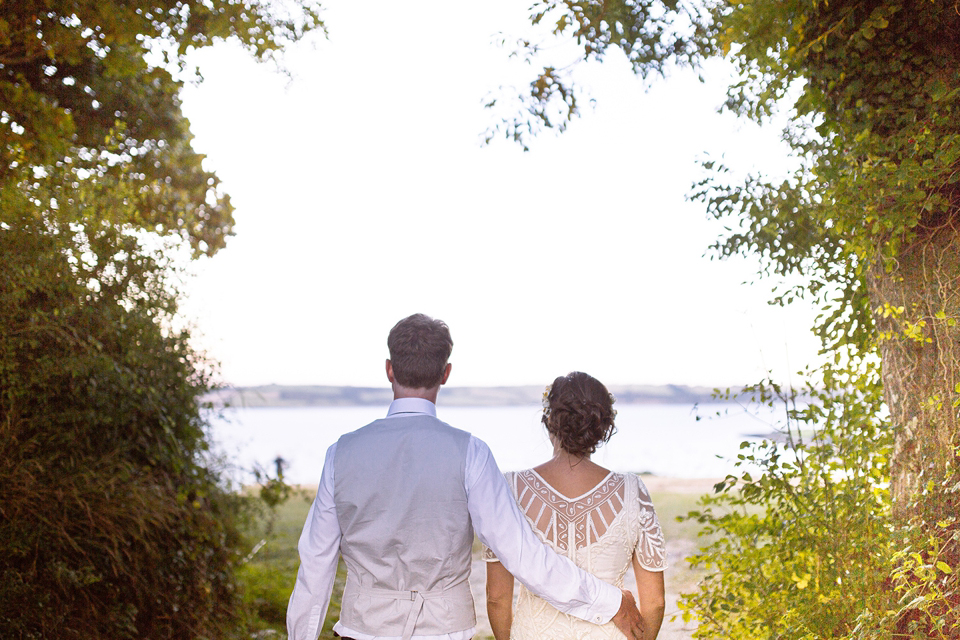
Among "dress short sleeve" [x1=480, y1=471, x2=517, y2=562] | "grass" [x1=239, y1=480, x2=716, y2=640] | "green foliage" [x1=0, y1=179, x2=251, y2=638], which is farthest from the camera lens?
"grass" [x1=239, y1=480, x2=716, y2=640]

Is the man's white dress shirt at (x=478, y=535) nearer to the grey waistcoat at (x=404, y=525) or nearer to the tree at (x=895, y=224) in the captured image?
the grey waistcoat at (x=404, y=525)

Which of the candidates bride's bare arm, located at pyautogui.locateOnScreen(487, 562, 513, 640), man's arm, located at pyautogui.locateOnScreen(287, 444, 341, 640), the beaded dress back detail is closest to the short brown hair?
man's arm, located at pyautogui.locateOnScreen(287, 444, 341, 640)

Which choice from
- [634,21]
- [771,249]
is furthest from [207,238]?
[771,249]

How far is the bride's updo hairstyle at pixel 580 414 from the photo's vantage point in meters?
2.12

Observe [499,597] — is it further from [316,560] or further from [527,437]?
[527,437]

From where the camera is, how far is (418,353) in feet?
6.33

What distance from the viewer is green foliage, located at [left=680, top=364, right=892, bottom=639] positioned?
2611 millimetres

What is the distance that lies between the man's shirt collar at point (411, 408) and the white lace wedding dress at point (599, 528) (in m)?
0.45

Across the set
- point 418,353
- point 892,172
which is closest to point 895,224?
point 892,172

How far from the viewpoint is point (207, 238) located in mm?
5742

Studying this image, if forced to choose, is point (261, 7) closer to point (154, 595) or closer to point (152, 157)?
point (152, 157)

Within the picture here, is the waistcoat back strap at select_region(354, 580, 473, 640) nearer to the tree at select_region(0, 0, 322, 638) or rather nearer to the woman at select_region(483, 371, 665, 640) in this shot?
the woman at select_region(483, 371, 665, 640)

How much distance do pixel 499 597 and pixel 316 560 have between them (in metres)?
0.57

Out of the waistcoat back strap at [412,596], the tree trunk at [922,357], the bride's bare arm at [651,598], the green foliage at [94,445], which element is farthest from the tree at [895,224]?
the green foliage at [94,445]
